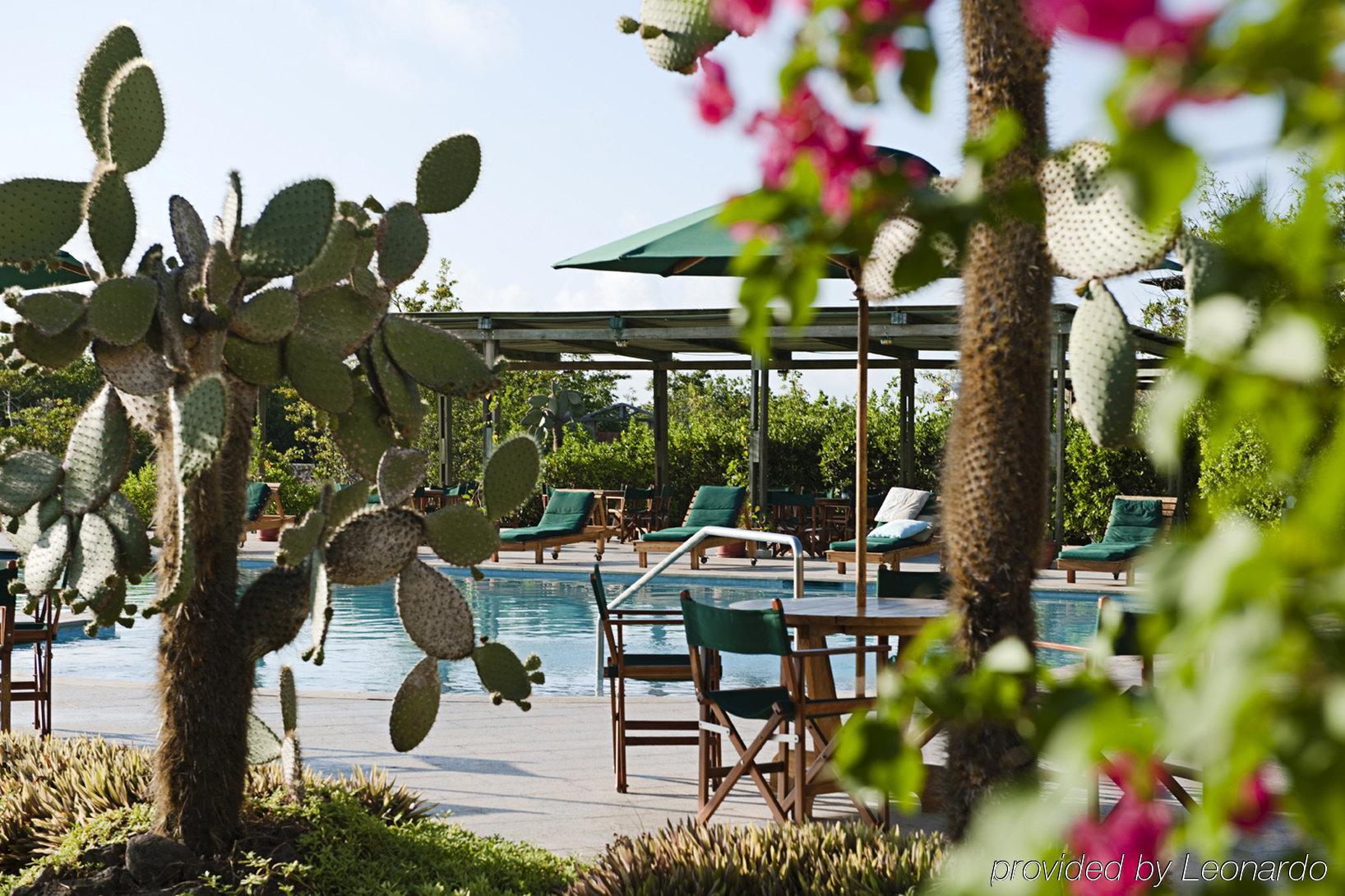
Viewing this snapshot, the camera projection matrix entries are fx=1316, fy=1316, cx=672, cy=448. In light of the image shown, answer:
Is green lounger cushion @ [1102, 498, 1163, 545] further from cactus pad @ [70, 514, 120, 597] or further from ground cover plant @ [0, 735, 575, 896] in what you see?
cactus pad @ [70, 514, 120, 597]

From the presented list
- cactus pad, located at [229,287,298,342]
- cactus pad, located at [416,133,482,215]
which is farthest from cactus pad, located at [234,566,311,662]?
cactus pad, located at [416,133,482,215]

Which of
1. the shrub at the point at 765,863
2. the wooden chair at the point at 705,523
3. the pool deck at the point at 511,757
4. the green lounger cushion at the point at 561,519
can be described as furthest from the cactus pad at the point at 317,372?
the green lounger cushion at the point at 561,519

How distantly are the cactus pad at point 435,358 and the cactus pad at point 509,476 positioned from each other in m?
0.19

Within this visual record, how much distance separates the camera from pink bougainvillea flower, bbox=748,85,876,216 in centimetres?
71

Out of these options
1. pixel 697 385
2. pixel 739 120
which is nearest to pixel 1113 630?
pixel 739 120

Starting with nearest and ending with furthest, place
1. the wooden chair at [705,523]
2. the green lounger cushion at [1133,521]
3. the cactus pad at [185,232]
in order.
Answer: the cactus pad at [185,232]
the green lounger cushion at [1133,521]
the wooden chair at [705,523]

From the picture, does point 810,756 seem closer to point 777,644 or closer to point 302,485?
point 777,644

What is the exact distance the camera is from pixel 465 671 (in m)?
8.79

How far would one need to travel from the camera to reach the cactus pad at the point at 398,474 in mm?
3348

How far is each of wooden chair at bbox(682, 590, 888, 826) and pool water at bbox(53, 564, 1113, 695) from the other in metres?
2.43

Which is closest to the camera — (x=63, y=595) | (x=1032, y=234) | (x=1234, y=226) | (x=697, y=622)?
(x=1234, y=226)

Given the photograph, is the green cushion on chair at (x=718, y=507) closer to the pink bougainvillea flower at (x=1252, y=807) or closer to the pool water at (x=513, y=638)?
the pool water at (x=513, y=638)

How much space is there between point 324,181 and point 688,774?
288 cm

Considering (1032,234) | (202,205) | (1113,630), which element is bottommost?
(1113,630)
